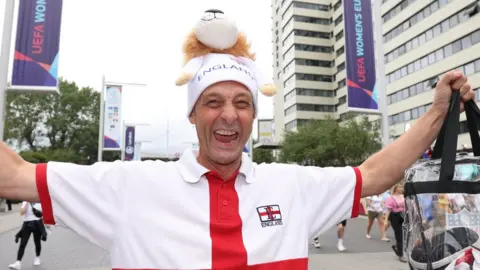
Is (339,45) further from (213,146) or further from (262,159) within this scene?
(213,146)

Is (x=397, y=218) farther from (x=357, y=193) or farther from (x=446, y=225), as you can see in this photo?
(x=446, y=225)

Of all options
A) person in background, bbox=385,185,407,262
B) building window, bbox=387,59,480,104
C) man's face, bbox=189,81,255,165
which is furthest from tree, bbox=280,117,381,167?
man's face, bbox=189,81,255,165

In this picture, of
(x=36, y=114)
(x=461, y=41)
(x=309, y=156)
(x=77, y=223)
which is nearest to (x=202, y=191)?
(x=77, y=223)

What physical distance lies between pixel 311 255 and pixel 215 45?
25.5 ft

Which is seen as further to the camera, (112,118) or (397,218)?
(112,118)

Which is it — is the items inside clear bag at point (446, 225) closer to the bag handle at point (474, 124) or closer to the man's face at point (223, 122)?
the bag handle at point (474, 124)

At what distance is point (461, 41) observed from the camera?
3453 centimetres

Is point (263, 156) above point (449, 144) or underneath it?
above

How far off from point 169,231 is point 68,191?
1.49ft

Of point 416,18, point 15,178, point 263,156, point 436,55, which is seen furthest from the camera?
point 263,156

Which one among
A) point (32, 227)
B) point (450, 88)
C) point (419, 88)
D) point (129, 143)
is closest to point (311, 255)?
point (32, 227)

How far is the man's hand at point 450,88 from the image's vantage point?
1.81 m

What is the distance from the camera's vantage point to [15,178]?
1.62m

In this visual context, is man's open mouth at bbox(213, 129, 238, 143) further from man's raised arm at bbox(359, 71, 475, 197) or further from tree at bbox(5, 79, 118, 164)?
tree at bbox(5, 79, 118, 164)
